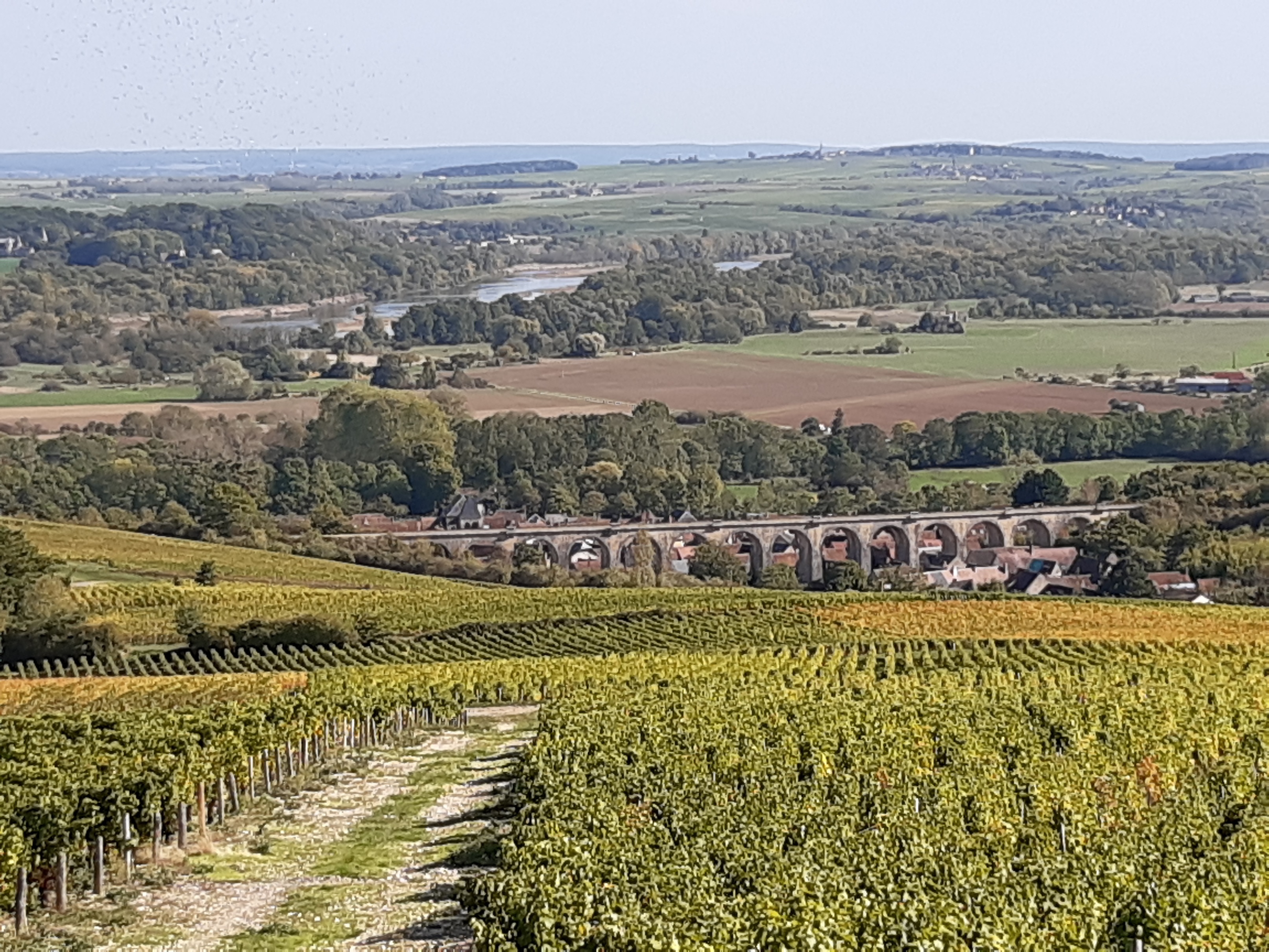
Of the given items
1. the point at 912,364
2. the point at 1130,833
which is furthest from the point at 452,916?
the point at 912,364

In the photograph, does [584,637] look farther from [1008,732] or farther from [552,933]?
[552,933]

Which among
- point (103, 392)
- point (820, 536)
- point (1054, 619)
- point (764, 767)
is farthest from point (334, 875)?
point (103, 392)

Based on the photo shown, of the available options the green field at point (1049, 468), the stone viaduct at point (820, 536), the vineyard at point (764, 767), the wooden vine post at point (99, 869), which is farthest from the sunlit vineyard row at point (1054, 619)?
the green field at point (1049, 468)

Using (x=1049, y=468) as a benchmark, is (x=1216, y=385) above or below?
above

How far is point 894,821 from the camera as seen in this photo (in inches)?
898

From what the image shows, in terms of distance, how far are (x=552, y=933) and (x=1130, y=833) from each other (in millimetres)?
9044

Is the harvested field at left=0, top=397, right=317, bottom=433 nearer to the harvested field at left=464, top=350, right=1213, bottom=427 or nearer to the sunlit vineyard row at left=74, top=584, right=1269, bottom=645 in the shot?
the harvested field at left=464, top=350, right=1213, bottom=427

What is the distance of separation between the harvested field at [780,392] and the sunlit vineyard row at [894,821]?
347 ft

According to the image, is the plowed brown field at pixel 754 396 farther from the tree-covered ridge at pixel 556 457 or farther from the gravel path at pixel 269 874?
the gravel path at pixel 269 874

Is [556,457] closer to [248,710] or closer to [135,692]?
→ [135,692]

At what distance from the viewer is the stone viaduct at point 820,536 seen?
4218 inches

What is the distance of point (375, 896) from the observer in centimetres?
2420

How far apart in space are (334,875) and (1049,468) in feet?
347

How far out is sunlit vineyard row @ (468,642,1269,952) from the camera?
16766 millimetres
